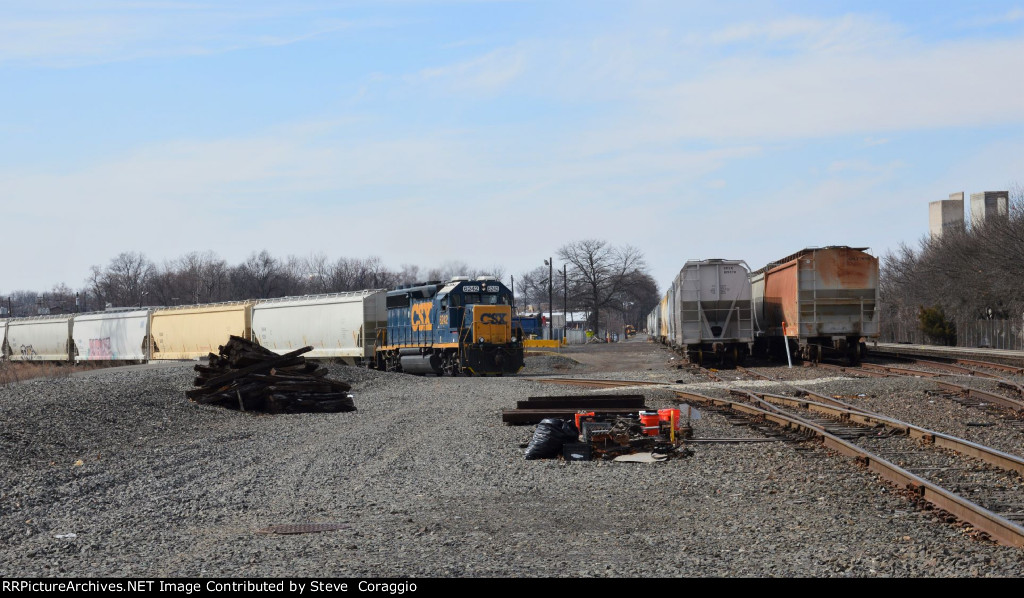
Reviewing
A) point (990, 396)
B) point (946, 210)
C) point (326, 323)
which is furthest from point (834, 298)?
point (946, 210)

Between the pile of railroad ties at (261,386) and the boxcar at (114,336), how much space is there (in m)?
26.8

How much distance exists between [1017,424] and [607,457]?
20.2 feet

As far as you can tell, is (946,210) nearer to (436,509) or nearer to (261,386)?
(261,386)

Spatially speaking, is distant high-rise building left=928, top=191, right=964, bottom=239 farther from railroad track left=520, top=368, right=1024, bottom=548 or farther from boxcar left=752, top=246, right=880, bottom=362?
railroad track left=520, top=368, right=1024, bottom=548

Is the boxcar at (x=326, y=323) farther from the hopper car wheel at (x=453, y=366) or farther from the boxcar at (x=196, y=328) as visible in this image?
the hopper car wheel at (x=453, y=366)

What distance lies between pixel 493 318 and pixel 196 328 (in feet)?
56.5

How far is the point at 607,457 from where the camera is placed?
11047 mm

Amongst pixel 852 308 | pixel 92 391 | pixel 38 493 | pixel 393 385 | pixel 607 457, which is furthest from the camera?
pixel 852 308

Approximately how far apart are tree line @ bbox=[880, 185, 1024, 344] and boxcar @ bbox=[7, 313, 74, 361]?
4907 cm

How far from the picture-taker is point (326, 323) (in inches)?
1388

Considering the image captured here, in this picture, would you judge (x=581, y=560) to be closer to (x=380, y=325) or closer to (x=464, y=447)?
(x=464, y=447)

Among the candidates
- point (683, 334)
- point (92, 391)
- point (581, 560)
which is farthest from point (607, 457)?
point (683, 334)
